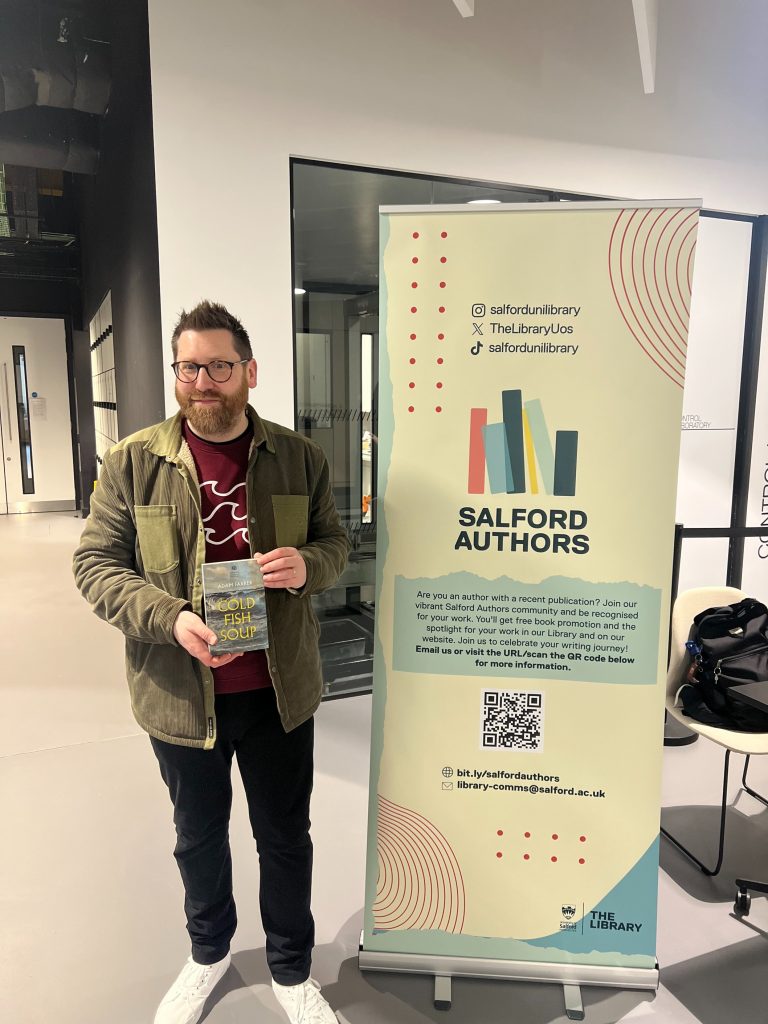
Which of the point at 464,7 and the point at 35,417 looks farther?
the point at 35,417

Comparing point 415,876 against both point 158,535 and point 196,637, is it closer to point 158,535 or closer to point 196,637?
point 196,637

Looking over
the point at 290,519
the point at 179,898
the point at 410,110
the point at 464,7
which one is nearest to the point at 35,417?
the point at 410,110

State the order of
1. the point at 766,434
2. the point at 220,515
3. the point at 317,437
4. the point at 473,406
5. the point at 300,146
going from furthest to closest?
1. the point at 766,434
2. the point at 317,437
3. the point at 300,146
4. the point at 473,406
5. the point at 220,515

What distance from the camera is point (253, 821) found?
6.00 ft

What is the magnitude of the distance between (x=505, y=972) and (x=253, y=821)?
2.75 ft

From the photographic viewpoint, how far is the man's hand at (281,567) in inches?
61.9

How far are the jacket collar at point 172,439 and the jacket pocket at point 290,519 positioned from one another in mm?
127

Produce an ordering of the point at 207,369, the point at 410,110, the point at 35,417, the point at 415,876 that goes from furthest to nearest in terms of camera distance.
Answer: the point at 35,417 < the point at 410,110 < the point at 415,876 < the point at 207,369

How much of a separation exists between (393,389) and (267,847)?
1.22 m

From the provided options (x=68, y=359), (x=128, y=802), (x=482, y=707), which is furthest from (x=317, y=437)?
(x=68, y=359)

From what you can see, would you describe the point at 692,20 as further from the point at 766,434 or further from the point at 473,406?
the point at 473,406

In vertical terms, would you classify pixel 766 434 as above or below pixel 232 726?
above

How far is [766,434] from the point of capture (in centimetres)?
450

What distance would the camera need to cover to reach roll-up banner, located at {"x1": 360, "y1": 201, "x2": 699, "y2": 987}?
1.74 m
